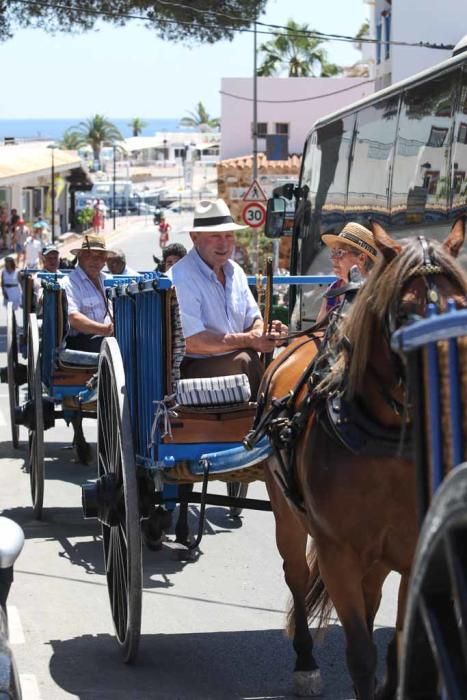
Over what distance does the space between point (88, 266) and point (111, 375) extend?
13.0ft

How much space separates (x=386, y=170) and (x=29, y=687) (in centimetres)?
676

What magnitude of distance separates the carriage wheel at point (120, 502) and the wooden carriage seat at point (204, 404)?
251mm

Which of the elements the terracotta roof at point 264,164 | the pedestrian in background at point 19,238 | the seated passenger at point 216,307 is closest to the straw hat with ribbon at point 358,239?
the seated passenger at point 216,307

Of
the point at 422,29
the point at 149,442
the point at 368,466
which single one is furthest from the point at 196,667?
the point at 422,29

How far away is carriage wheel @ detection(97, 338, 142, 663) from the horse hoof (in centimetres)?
77

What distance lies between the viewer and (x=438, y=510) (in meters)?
2.66

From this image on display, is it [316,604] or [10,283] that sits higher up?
[316,604]

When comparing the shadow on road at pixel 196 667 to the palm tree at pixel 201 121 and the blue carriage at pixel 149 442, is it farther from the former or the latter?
the palm tree at pixel 201 121

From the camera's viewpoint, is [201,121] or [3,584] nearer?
[3,584]

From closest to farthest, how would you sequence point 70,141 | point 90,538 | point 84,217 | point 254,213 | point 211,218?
point 211,218 < point 90,538 < point 254,213 < point 84,217 < point 70,141

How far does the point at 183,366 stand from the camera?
22.1 feet

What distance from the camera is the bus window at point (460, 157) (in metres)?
9.27

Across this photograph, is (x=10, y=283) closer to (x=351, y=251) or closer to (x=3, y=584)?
(x=351, y=251)

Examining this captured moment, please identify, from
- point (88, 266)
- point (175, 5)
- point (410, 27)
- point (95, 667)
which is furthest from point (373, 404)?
point (410, 27)
